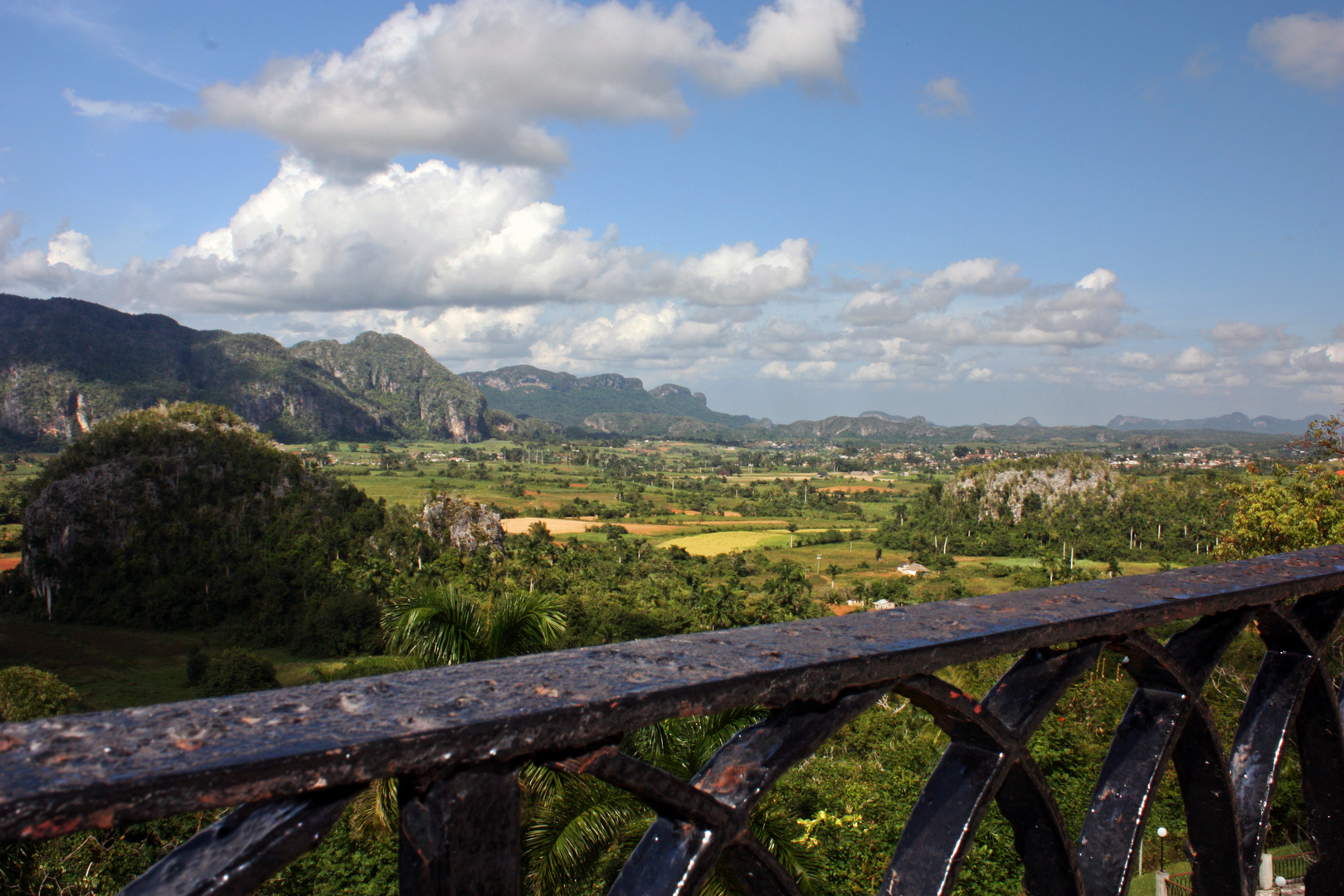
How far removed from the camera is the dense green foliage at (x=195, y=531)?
6200 centimetres

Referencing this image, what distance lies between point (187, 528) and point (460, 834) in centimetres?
8471

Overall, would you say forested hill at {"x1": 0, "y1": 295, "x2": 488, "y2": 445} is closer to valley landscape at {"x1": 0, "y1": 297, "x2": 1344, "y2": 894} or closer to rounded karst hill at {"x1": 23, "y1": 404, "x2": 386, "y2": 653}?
Answer: valley landscape at {"x1": 0, "y1": 297, "x2": 1344, "y2": 894}

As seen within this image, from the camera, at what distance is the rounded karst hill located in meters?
62.5

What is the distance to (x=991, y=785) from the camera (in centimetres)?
106

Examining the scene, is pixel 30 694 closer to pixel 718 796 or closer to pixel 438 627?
pixel 438 627

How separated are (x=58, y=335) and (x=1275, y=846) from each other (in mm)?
162258

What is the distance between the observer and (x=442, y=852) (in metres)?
0.73

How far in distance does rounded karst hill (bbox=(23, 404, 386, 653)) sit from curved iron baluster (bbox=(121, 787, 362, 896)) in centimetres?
5865

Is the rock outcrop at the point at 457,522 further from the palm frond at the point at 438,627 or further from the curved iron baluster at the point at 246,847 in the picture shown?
the curved iron baluster at the point at 246,847

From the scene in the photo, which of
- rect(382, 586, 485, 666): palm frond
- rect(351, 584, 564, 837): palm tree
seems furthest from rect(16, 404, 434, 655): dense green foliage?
rect(382, 586, 485, 666): palm frond

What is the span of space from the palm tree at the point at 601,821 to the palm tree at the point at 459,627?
2369 millimetres

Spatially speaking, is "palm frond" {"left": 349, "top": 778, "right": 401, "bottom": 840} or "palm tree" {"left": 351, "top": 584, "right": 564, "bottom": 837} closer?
"palm frond" {"left": 349, "top": 778, "right": 401, "bottom": 840}

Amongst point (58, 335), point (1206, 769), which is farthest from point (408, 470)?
point (1206, 769)

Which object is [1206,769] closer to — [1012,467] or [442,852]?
[442,852]
